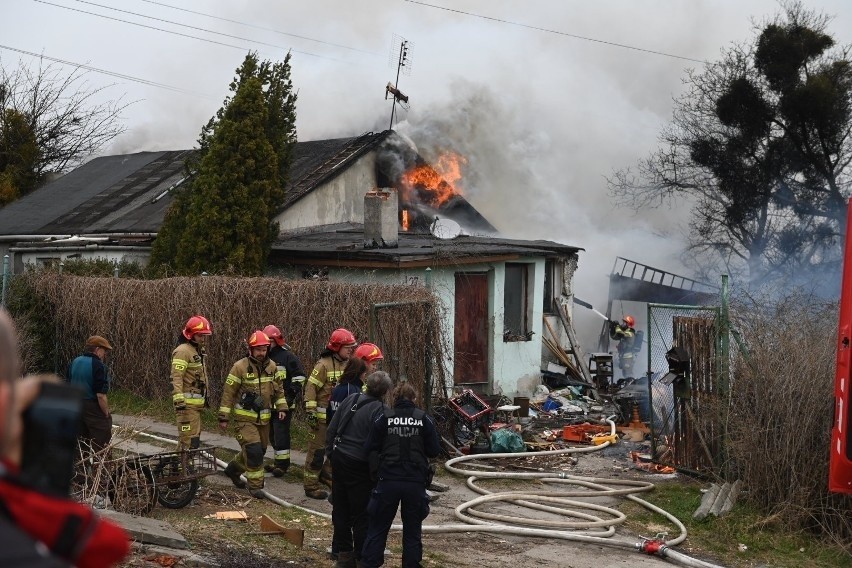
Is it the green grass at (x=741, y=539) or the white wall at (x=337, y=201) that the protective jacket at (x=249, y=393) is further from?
the white wall at (x=337, y=201)

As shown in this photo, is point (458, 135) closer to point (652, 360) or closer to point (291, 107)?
point (291, 107)

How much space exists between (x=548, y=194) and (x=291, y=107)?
1155cm

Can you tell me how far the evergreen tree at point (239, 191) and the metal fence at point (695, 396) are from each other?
8.56 metres

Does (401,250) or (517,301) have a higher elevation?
(401,250)

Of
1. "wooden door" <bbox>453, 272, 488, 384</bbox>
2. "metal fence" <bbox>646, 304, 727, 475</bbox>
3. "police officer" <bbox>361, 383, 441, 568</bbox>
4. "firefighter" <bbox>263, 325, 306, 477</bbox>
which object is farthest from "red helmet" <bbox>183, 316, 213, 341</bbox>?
"wooden door" <bbox>453, 272, 488, 384</bbox>

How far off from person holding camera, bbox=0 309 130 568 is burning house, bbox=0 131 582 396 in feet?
41.0

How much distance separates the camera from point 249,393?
10.9 m

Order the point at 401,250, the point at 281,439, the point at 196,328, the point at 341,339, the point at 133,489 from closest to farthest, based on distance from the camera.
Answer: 1. the point at 133,489
2. the point at 341,339
3. the point at 196,328
4. the point at 281,439
5. the point at 401,250

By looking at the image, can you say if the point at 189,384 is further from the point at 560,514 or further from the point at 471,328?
the point at 471,328

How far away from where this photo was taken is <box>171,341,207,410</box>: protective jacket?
11.1 m

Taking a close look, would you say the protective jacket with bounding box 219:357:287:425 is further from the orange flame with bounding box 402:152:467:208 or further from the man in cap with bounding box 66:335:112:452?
the orange flame with bounding box 402:152:467:208

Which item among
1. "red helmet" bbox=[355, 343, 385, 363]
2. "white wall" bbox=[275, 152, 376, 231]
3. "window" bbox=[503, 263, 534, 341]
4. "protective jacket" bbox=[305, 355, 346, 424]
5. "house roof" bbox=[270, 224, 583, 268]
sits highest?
"white wall" bbox=[275, 152, 376, 231]

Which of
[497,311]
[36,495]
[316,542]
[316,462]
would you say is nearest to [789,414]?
[316,542]

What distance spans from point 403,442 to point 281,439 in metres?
4.25
